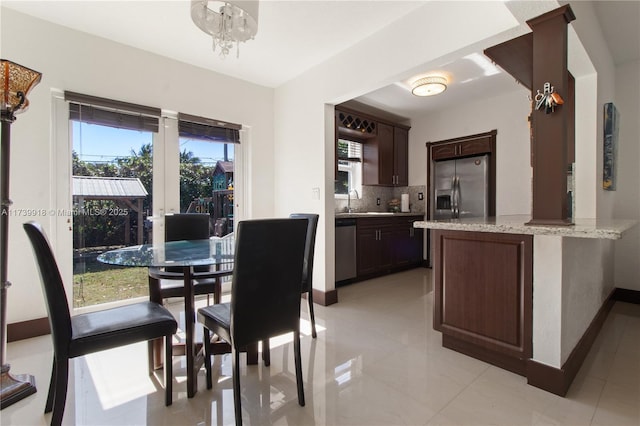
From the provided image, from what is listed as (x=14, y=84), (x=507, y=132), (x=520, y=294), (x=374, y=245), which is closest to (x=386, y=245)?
(x=374, y=245)

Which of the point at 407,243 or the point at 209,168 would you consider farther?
the point at 407,243

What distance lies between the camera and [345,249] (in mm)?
3936

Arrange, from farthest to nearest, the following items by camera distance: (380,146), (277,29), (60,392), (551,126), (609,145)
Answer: (380,146), (609,145), (277,29), (551,126), (60,392)

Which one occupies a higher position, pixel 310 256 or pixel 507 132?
pixel 507 132

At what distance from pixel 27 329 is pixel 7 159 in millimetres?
1511

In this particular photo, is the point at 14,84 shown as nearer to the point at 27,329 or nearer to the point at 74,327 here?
the point at 74,327

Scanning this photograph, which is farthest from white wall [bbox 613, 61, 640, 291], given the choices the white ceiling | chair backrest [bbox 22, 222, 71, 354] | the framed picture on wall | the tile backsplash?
chair backrest [bbox 22, 222, 71, 354]

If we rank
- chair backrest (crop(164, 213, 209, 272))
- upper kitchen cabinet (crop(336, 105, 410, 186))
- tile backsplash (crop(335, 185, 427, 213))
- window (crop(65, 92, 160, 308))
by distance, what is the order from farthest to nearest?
tile backsplash (crop(335, 185, 427, 213)) → upper kitchen cabinet (crop(336, 105, 410, 186)) → window (crop(65, 92, 160, 308)) → chair backrest (crop(164, 213, 209, 272))

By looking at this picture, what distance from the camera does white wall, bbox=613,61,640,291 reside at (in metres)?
3.34

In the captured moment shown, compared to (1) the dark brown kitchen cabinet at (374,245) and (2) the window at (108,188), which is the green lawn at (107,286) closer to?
(2) the window at (108,188)

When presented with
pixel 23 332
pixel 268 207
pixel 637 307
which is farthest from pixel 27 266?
pixel 637 307

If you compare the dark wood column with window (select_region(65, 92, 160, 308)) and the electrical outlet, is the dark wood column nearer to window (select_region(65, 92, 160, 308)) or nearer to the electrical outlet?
the electrical outlet

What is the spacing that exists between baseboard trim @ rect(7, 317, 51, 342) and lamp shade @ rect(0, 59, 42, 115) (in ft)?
5.62

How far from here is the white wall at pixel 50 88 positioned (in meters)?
2.40
